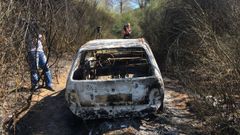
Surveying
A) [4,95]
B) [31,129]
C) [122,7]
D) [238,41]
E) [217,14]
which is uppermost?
[122,7]

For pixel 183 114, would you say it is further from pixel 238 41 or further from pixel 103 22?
pixel 103 22

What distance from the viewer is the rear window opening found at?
27.0 ft

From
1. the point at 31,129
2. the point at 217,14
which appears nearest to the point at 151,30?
the point at 217,14

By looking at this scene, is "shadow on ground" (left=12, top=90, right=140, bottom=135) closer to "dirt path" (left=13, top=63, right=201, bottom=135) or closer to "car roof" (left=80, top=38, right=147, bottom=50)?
"dirt path" (left=13, top=63, right=201, bottom=135)

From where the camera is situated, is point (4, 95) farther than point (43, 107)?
No

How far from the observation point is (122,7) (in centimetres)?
4475

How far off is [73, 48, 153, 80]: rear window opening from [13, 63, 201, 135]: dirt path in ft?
2.89

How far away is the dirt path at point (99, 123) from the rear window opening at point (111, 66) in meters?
0.88

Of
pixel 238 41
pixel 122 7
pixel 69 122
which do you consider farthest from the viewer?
pixel 122 7

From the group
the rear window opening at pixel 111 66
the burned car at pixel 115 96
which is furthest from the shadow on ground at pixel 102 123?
the rear window opening at pixel 111 66

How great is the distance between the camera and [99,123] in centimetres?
768

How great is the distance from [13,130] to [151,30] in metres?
10.5

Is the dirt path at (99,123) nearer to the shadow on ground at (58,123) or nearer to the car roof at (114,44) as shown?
the shadow on ground at (58,123)

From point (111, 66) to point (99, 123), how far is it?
1518 mm
